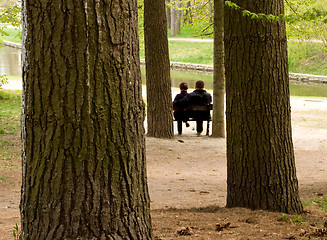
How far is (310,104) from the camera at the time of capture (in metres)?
20.1

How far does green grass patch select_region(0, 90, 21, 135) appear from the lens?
12250mm

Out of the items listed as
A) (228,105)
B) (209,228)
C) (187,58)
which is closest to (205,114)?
(228,105)

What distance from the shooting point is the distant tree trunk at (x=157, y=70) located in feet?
38.1

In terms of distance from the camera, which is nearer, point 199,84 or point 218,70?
point 218,70

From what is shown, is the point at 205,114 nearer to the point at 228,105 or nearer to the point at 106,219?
the point at 228,105

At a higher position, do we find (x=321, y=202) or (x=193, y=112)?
(x=193, y=112)

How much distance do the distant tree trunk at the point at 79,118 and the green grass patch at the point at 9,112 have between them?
895 centimetres

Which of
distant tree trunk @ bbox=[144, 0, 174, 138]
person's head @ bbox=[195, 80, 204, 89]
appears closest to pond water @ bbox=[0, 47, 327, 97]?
person's head @ bbox=[195, 80, 204, 89]

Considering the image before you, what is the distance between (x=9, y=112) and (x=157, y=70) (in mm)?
5147

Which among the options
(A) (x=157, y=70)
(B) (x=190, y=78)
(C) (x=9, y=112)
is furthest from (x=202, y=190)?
(B) (x=190, y=78)

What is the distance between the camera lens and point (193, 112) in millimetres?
12625

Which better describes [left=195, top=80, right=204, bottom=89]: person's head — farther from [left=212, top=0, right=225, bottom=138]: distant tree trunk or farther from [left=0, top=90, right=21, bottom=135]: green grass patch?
[left=0, top=90, right=21, bottom=135]: green grass patch

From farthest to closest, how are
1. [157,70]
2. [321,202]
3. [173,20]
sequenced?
[173,20]
[157,70]
[321,202]

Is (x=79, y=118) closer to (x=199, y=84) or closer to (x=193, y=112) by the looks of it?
(x=193, y=112)
